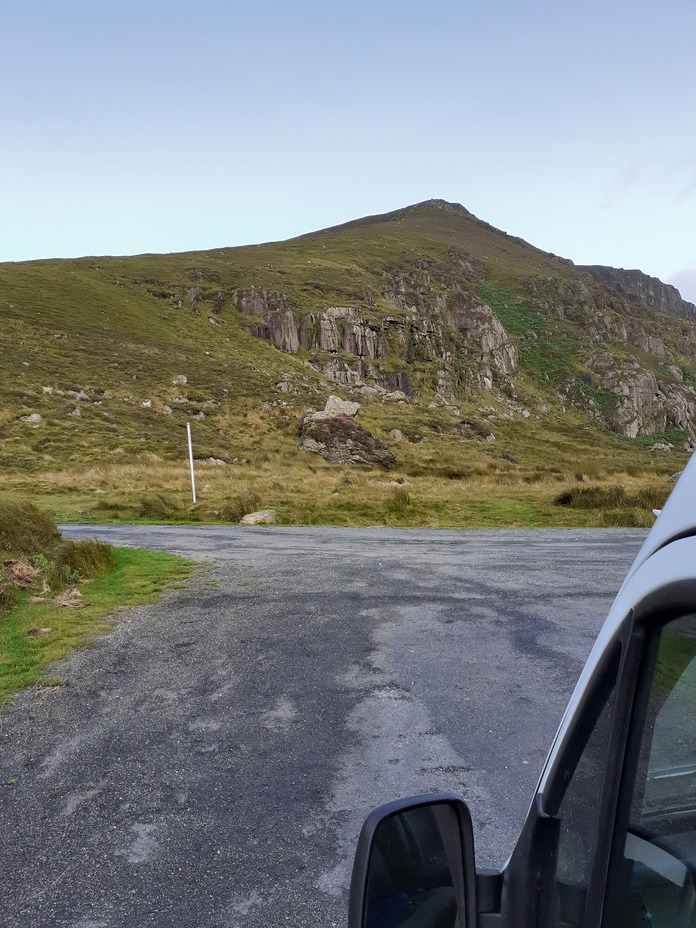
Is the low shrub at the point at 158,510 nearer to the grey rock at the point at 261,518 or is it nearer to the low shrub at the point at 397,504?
the grey rock at the point at 261,518

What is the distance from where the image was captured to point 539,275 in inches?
4894

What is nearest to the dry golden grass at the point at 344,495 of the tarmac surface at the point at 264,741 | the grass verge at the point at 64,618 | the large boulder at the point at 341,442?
the large boulder at the point at 341,442

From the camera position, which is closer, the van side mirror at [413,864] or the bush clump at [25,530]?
the van side mirror at [413,864]

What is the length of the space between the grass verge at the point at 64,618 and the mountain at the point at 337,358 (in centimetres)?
2256

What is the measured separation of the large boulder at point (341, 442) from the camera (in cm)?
3531

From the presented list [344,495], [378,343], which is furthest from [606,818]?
[378,343]

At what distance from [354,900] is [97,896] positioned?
211cm

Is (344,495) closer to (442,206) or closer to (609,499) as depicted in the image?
(609,499)

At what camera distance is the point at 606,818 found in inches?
49.2

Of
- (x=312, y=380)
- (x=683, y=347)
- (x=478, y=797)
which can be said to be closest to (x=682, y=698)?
(x=478, y=797)

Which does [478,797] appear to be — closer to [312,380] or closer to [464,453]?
[464,453]

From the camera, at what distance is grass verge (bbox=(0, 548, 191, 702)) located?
5707 mm

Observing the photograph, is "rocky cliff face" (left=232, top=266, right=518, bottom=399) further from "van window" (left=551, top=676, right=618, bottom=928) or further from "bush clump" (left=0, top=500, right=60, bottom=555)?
"van window" (left=551, top=676, right=618, bottom=928)

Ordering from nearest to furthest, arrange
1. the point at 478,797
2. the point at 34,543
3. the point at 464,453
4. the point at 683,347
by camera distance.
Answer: the point at 478,797 → the point at 34,543 → the point at 464,453 → the point at 683,347
